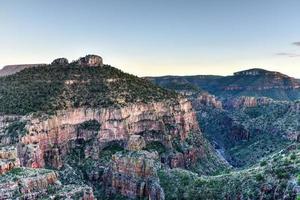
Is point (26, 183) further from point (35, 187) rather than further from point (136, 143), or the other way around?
point (136, 143)

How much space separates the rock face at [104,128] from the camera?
138 meters

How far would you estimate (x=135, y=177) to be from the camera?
122438 mm

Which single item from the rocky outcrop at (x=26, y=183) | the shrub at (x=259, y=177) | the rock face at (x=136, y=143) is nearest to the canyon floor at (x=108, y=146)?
the shrub at (x=259, y=177)

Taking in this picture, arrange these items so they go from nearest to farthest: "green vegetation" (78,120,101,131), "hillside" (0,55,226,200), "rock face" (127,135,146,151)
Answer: "hillside" (0,55,226,200)
"rock face" (127,135,146,151)
"green vegetation" (78,120,101,131)

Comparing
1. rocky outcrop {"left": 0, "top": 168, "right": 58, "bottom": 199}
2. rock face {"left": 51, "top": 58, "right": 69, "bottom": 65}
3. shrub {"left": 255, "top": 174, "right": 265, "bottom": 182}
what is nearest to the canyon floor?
shrub {"left": 255, "top": 174, "right": 265, "bottom": 182}

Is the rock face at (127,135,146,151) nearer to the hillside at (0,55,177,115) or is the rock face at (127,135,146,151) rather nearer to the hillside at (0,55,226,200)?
the hillside at (0,55,226,200)

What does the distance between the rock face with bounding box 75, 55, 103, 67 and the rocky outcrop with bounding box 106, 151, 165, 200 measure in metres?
62.2

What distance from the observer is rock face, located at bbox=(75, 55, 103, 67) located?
186 metres

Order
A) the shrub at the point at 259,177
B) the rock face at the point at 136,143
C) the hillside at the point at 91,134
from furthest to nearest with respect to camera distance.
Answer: the rock face at the point at 136,143 → the hillside at the point at 91,134 → the shrub at the point at 259,177

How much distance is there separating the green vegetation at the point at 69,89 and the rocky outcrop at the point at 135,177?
99.1ft

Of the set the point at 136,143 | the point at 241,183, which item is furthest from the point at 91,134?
the point at 241,183

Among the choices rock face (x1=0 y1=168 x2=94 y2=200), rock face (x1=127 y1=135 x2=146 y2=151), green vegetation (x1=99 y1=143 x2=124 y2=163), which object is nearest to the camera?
rock face (x1=0 y1=168 x2=94 y2=200)

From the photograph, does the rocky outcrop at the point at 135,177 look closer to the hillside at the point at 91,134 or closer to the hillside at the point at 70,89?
the hillside at the point at 91,134

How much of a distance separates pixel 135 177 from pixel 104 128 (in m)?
37.2
